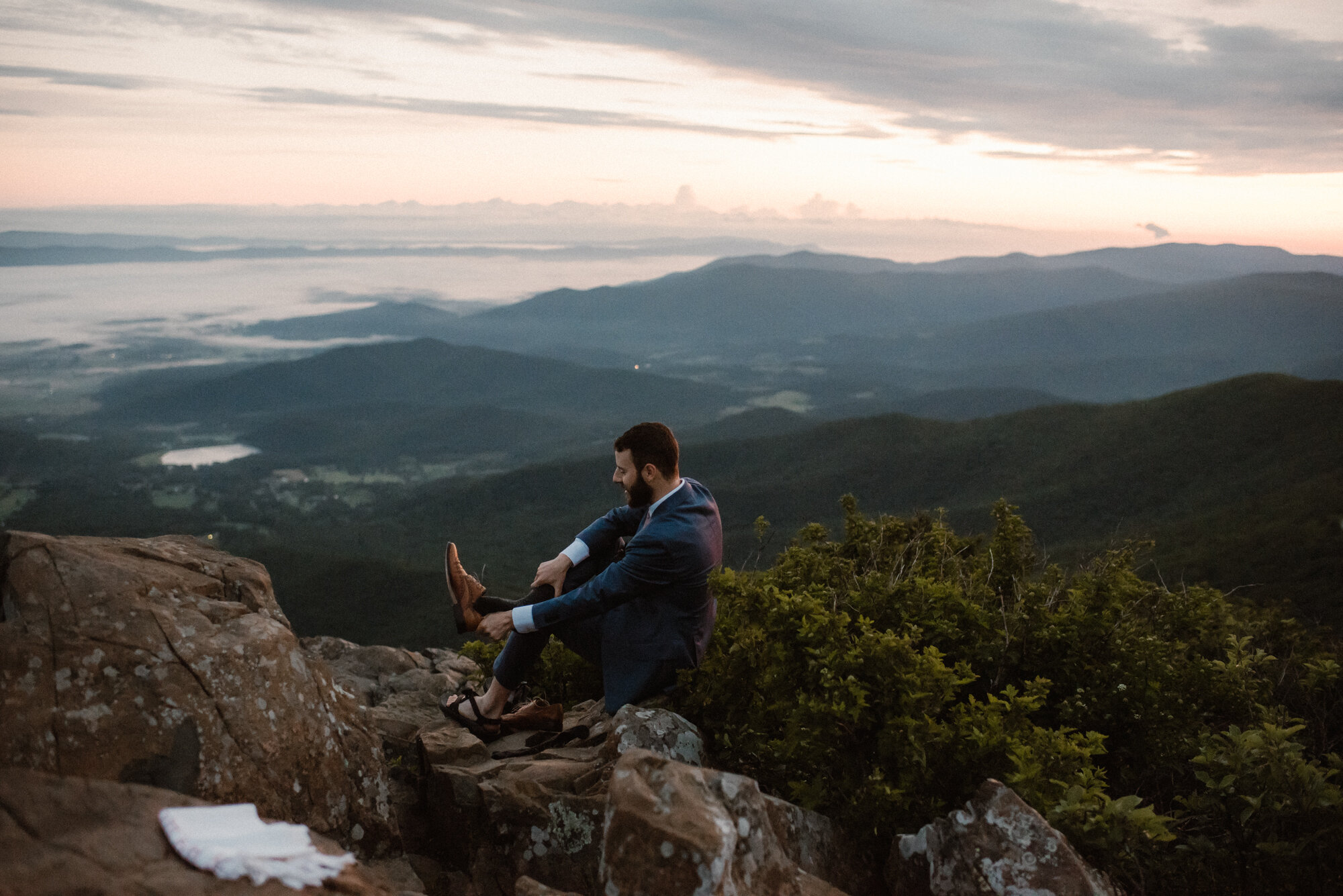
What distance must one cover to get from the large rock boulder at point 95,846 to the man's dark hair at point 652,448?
154 inches

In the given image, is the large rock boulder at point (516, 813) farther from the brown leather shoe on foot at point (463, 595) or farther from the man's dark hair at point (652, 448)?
the man's dark hair at point (652, 448)

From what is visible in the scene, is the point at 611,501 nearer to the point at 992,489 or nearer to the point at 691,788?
the point at 992,489

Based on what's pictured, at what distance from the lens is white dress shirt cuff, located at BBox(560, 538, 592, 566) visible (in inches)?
313

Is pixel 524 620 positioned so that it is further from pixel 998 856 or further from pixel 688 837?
pixel 998 856

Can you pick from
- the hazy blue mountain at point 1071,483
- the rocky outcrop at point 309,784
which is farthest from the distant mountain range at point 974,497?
the rocky outcrop at point 309,784

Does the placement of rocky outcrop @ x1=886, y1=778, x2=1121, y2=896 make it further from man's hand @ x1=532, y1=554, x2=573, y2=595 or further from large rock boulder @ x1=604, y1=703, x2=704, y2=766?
→ man's hand @ x1=532, y1=554, x2=573, y2=595

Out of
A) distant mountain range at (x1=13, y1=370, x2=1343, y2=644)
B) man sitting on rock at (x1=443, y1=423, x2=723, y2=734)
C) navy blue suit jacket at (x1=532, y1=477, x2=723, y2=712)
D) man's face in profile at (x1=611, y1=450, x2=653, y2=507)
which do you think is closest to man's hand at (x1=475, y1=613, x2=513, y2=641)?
man sitting on rock at (x1=443, y1=423, x2=723, y2=734)

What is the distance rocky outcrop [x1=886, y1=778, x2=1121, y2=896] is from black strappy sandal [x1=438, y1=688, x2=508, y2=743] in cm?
381

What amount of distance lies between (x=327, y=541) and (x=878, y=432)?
382ft

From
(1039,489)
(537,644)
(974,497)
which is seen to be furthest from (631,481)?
(974,497)

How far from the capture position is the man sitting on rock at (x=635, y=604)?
22.4 ft

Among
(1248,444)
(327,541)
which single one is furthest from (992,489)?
(327,541)

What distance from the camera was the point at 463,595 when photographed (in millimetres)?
7309

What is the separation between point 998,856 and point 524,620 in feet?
12.9
